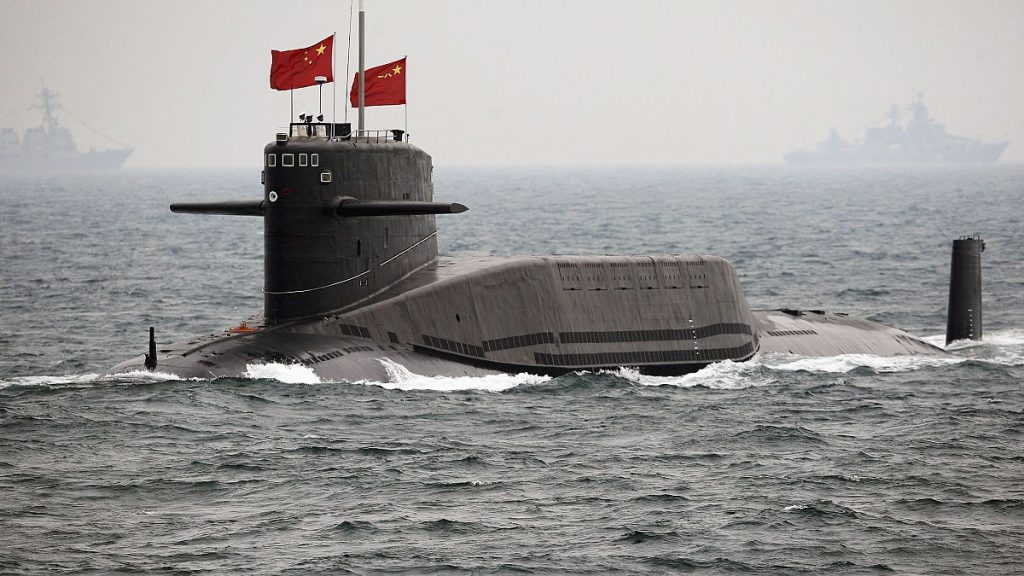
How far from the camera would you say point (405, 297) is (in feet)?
98.5

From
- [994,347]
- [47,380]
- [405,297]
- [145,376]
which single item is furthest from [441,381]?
[994,347]

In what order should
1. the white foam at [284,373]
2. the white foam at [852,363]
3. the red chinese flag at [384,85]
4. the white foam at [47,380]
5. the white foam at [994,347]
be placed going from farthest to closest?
1. the white foam at [994,347]
2. the white foam at [852,363]
3. the red chinese flag at [384,85]
4. the white foam at [47,380]
5. the white foam at [284,373]

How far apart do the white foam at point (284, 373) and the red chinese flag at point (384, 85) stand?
21.1ft

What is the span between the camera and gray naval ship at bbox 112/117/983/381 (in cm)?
2869

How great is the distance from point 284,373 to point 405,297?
3.57 metres

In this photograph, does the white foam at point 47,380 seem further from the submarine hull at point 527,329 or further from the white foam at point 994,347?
the white foam at point 994,347

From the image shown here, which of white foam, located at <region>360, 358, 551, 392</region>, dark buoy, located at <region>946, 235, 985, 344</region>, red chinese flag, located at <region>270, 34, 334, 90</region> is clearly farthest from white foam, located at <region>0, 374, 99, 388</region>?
dark buoy, located at <region>946, 235, 985, 344</region>

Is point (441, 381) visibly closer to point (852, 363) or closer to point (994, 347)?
point (852, 363)

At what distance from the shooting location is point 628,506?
68.4ft

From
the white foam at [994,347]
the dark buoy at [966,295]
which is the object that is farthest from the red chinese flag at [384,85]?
the dark buoy at [966,295]

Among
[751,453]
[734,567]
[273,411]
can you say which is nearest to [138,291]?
[273,411]

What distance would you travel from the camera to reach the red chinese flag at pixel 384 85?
31047 mm

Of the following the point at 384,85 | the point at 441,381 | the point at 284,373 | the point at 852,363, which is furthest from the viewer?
the point at 852,363

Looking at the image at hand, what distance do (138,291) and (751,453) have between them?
32.3 metres
